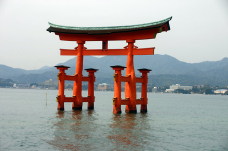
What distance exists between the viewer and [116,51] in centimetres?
2914

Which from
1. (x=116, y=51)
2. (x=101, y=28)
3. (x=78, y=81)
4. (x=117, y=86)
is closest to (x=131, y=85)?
(x=117, y=86)

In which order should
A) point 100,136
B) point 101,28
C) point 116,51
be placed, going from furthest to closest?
point 101,28, point 116,51, point 100,136

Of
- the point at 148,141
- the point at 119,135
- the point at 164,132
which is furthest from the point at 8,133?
the point at 164,132

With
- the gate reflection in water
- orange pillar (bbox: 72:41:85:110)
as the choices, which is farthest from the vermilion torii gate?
the gate reflection in water

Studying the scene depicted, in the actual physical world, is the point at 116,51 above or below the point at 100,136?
→ above

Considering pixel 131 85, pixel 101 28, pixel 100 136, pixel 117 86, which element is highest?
pixel 101 28

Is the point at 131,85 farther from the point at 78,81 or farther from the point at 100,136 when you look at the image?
the point at 100,136

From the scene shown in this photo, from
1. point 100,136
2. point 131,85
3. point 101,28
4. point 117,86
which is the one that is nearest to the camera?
point 100,136

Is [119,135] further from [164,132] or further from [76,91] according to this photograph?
[76,91]

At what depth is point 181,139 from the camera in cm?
1778

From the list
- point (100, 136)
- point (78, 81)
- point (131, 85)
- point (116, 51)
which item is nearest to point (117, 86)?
point (131, 85)

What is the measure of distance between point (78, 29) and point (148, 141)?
647 inches

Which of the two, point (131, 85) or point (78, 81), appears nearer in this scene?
point (131, 85)

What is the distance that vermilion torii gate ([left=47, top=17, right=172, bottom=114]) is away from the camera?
2650cm
